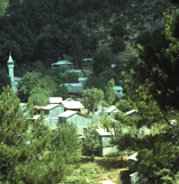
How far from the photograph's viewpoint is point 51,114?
2648 centimetres

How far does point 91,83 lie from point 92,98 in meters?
3.61

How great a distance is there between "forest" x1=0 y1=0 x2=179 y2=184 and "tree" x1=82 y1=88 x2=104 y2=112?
0.16 feet

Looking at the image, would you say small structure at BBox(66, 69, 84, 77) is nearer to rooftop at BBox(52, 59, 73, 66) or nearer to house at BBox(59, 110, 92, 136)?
rooftop at BBox(52, 59, 73, 66)

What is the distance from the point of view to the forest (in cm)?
705

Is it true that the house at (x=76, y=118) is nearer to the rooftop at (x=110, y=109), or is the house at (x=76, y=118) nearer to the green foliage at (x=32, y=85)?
the rooftop at (x=110, y=109)

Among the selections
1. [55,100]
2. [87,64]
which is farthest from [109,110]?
[87,64]

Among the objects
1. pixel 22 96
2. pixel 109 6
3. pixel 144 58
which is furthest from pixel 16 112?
pixel 109 6

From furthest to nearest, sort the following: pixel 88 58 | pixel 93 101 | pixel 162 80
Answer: pixel 88 58 → pixel 93 101 → pixel 162 80

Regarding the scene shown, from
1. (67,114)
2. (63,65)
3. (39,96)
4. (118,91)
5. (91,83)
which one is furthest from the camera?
(63,65)

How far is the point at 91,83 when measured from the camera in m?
29.9

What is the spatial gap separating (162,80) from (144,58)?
14.9 inches

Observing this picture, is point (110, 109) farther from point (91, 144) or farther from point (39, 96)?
point (91, 144)

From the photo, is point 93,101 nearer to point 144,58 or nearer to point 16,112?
point 16,112

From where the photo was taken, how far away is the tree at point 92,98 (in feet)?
86.8
